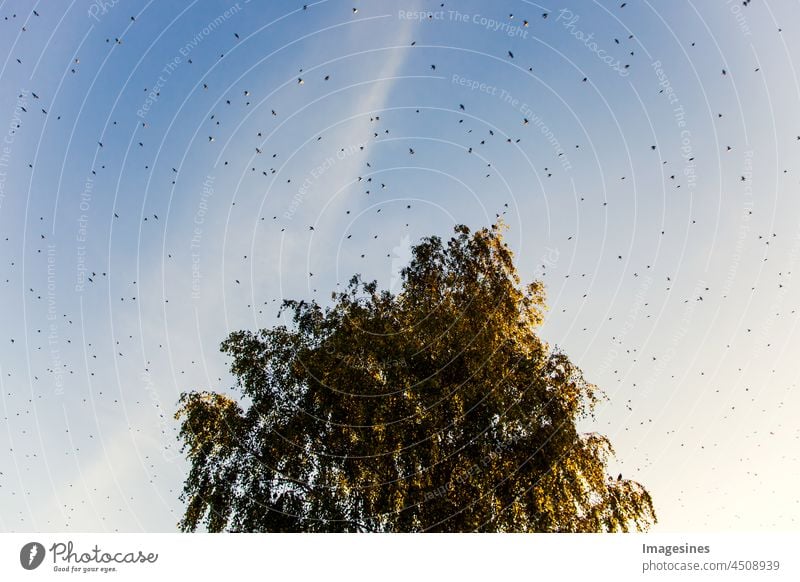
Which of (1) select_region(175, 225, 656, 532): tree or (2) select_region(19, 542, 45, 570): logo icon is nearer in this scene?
(2) select_region(19, 542, 45, 570): logo icon

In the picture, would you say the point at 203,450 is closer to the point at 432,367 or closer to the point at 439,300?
the point at 432,367

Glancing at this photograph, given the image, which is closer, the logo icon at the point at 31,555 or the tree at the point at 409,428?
the logo icon at the point at 31,555

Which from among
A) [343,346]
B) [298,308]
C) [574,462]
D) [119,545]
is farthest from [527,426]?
[119,545]

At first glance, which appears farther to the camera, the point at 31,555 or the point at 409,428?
the point at 409,428

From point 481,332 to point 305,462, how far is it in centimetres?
826

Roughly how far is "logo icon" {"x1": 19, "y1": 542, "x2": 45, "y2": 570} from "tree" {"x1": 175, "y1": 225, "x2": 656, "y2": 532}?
845 cm

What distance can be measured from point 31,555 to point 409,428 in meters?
10.5

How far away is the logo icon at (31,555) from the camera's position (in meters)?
9.38

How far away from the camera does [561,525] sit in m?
15.4

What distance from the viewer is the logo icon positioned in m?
9.38

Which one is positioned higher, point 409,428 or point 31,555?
point 409,428

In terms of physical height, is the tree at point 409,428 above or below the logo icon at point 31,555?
above

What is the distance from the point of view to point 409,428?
54.5 feet

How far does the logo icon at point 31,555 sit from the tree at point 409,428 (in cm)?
845
